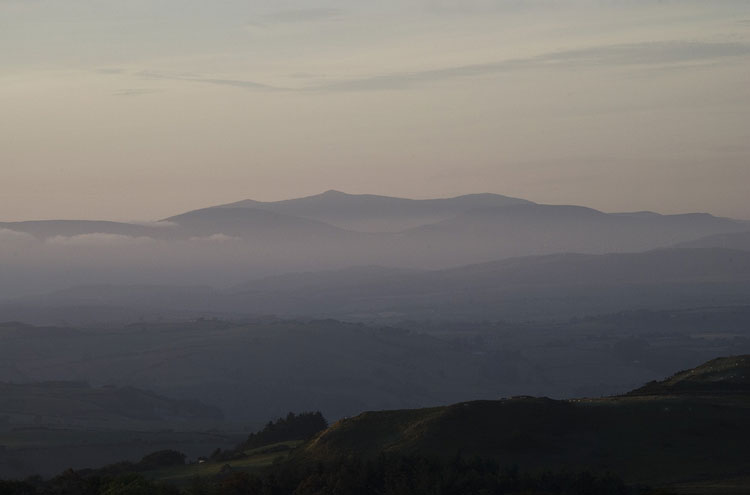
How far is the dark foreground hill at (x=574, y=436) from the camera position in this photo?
4041cm

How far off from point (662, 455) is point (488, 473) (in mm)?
8707

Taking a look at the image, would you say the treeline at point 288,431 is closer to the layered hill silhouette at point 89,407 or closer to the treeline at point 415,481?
the treeline at point 415,481

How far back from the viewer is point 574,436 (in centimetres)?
4338

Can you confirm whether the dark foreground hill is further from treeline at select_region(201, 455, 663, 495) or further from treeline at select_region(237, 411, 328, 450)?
treeline at select_region(237, 411, 328, 450)

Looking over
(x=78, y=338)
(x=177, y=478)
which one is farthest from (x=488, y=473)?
(x=78, y=338)

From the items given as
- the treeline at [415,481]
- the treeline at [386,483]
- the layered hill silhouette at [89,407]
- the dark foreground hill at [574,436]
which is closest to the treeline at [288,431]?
the dark foreground hill at [574,436]

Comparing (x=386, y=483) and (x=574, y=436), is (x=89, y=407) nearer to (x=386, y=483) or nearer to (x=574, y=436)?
(x=574, y=436)

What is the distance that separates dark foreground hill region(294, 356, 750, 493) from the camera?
1591 inches

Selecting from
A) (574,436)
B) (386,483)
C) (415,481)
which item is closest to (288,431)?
(574,436)

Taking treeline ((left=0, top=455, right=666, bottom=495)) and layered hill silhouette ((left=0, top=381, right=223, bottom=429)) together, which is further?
layered hill silhouette ((left=0, top=381, right=223, bottom=429))

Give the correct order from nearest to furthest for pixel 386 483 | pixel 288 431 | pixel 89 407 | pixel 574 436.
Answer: pixel 386 483
pixel 574 436
pixel 288 431
pixel 89 407

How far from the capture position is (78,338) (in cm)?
17838

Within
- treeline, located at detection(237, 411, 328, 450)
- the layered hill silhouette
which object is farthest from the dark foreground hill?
the layered hill silhouette

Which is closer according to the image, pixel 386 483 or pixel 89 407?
pixel 386 483
